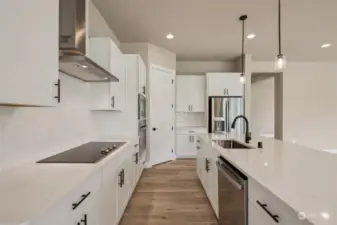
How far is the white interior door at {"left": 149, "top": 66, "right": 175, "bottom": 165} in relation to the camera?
20.0ft

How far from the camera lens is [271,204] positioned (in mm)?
1351

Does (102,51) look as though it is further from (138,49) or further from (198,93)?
(198,93)

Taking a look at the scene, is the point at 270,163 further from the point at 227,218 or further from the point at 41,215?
the point at 41,215

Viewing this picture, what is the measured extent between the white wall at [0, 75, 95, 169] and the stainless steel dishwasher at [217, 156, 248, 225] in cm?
163

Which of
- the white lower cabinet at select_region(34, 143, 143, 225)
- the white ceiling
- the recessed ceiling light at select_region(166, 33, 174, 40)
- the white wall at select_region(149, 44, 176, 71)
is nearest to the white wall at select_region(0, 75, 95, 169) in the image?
the white lower cabinet at select_region(34, 143, 143, 225)

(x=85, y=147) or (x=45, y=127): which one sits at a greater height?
(x=45, y=127)

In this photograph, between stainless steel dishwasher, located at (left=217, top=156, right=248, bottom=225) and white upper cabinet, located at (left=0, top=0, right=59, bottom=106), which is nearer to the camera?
white upper cabinet, located at (left=0, top=0, right=59, bottom=106)

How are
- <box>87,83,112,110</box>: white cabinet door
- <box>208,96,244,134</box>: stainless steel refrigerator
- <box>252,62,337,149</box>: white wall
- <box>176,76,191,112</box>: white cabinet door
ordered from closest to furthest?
<box>87,83,112,110</box>: white cabinet door, <box>208,96,244,134</box>: stainless steel refrigerator, <box>176,76,191,112</box>: white cabinet door, <box>252,62,337,149</box>: white wall

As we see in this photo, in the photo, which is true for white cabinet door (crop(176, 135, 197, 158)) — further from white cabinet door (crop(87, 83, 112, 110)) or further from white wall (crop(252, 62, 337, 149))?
white cabinet door (crop(87, 83, 112, 110))

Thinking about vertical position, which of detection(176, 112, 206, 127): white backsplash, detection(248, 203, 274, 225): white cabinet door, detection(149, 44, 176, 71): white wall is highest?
detection(149, 44, 176, 71): white wall

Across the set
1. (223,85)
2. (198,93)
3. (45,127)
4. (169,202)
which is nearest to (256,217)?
(45,127)

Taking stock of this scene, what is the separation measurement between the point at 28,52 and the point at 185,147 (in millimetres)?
6082

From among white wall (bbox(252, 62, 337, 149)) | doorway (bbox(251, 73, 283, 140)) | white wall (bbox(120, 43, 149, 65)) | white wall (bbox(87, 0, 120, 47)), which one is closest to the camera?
white wall (bbox(87, 0, 120, 47))

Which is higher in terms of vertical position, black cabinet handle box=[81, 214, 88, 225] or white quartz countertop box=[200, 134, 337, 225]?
white quartz countertop box=[200, 134, 337, 225]
